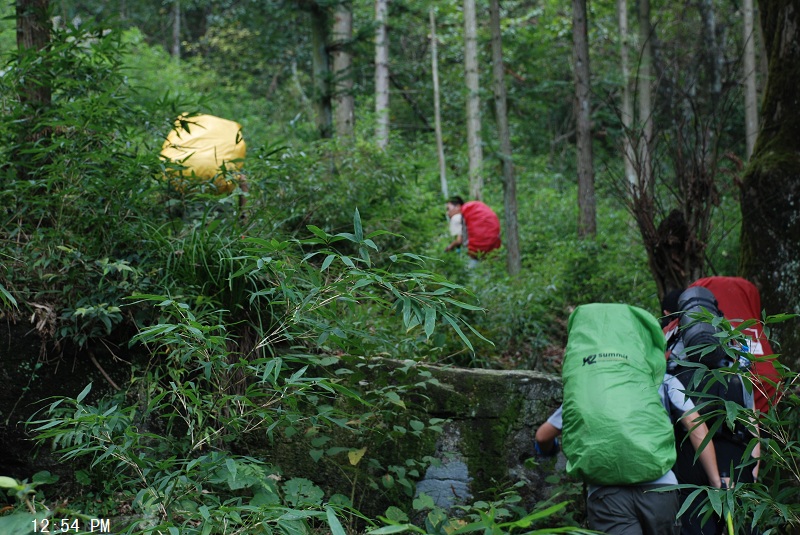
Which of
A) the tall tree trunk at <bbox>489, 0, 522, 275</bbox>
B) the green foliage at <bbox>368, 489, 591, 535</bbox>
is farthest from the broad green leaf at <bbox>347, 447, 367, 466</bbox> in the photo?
the tall tree trunk at <bbox>489, 0, 522, 275</bbox>

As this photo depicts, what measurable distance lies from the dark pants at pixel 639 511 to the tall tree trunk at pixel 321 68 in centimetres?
725

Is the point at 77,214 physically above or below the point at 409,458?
above

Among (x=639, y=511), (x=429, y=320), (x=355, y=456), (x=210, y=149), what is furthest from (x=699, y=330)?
(x=210, y=149)

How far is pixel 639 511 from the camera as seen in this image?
3604mm

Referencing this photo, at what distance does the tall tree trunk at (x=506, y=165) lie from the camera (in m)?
11.2

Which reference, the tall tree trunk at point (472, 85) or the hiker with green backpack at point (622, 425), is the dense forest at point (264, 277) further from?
the tall tree trunk at point (472, 85)

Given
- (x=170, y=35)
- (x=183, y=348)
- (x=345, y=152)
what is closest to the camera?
(x=183, y=348)

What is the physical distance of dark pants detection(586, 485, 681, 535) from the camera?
3.58m

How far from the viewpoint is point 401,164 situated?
8133mm

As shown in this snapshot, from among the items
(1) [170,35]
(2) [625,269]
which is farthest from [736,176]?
(1) [170,35]

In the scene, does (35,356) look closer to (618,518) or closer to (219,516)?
(219,516)

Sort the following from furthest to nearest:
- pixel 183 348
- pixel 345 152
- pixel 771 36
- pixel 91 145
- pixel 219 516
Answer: pixel 345 152
pixel 771 36
pixel 91 145
pixel 183 348
pixel 219 516

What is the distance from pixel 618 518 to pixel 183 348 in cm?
229

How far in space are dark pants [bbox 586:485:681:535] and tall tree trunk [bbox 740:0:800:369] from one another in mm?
2135
